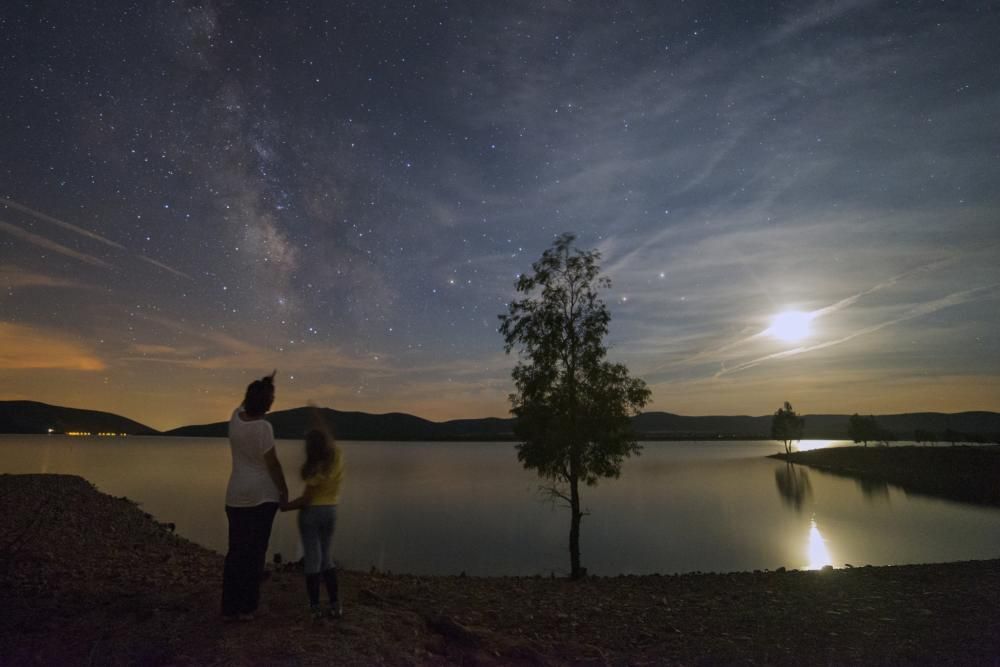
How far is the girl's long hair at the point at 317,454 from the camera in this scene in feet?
22.2

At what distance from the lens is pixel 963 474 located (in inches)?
2689

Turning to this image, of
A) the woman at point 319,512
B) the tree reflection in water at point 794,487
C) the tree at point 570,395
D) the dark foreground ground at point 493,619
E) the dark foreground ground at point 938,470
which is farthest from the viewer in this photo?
the dark foreground ground at point 938,470

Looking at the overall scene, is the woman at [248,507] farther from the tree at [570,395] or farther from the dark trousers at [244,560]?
the tree at [570,395]

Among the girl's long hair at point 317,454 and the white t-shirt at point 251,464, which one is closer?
the white t-shirt at point 251,464

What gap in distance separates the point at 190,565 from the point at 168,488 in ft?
173

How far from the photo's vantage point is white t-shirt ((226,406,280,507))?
6410mm

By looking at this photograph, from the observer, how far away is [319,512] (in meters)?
6.79

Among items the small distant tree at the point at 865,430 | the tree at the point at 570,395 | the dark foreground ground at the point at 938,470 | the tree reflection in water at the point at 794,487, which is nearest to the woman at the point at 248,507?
the tree at the point at 570,395

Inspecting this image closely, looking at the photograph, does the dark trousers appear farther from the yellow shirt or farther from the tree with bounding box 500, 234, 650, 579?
the tree with bounding box 500, 234, 650, 579

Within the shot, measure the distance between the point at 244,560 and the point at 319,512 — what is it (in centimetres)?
97

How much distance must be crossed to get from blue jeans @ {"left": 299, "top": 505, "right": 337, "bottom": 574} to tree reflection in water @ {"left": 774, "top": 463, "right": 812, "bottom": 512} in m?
57.7

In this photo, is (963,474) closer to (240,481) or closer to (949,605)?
(949,605)

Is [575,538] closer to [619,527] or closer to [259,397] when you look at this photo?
[259,397]

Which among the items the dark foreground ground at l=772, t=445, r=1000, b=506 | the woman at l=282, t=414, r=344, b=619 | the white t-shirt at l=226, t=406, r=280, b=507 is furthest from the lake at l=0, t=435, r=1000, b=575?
the white t-shirt at l=226, t=406, r=280, b=507
